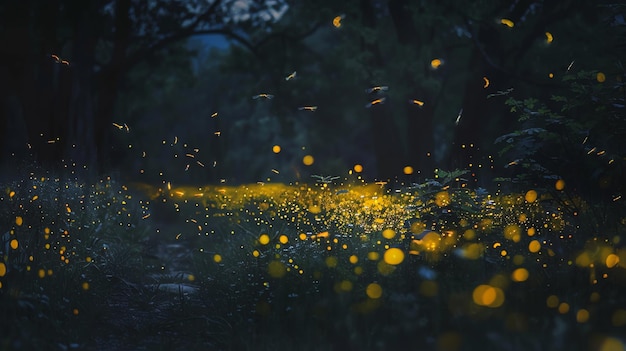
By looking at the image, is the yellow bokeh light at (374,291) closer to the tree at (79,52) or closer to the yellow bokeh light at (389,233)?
the yellow bokeh light at (389,233)

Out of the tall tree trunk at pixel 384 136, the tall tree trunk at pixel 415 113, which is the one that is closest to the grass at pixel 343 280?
the tall tree trunk at pixel 415 113

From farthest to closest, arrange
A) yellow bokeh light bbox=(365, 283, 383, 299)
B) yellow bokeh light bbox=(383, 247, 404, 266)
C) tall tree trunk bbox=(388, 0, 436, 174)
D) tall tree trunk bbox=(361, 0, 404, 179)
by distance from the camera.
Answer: tall tree trunk bbox=(361, 0, 404, 179)
tall tree trunk bbox=(388, 0, 436, 174)
yellow bokeh light bbox=(383, 247, 404, 266)
yellow bokeh light bbox=(365, 283, 383, 299)

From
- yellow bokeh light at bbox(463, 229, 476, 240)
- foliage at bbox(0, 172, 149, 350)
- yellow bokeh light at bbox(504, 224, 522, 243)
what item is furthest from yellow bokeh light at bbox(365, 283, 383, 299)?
foliage at bbox(0, 172, 149, 350)

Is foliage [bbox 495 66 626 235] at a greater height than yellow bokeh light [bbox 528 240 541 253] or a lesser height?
greater

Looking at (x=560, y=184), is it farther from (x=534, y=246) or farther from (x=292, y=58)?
(x=292, y=58)

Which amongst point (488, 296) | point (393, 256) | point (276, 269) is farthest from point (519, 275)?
point (276, 269)

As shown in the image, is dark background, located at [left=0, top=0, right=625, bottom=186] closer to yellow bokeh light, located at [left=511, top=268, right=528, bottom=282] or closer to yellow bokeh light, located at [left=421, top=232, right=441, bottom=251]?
yellow bokeh light, located at [left=421, top=232, right=441, bottom=251]

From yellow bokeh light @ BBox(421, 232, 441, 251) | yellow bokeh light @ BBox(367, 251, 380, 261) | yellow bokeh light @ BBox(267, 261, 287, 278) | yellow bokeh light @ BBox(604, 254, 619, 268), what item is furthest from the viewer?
yellow bokeh light @ BBox(267, 261, 287, 278)

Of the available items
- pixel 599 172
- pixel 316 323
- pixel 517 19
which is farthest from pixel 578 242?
pixel 517 19
